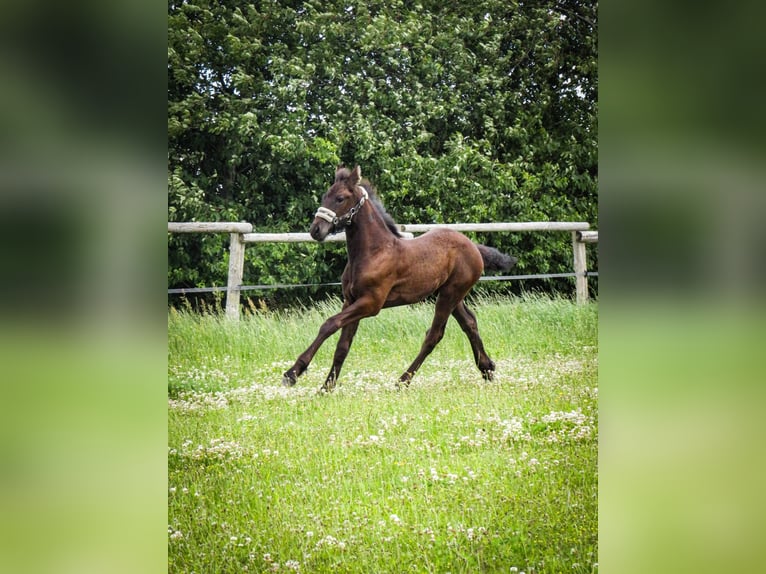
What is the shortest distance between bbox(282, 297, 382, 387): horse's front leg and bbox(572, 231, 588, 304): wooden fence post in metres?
0.93

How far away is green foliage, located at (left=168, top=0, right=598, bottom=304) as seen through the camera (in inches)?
113

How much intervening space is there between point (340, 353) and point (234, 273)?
58 cm

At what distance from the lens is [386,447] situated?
2.93 meters

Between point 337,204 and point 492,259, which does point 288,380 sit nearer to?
point 337,204

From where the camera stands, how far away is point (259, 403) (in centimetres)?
296

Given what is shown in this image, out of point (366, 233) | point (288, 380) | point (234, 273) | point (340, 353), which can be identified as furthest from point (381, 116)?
point (288, 380)

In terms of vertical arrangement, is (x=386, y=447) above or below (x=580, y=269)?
below

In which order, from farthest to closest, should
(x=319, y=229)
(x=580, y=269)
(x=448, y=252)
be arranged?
(x=580, y=269)
(x=448, y=252)
(x=319, y=229)

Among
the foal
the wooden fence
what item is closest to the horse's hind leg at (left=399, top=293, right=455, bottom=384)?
the foal

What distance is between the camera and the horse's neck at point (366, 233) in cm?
295
